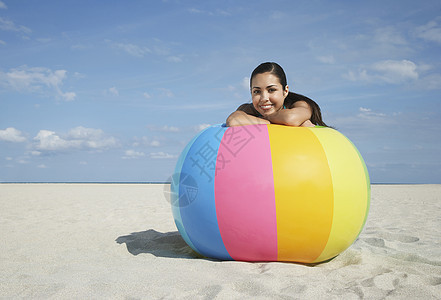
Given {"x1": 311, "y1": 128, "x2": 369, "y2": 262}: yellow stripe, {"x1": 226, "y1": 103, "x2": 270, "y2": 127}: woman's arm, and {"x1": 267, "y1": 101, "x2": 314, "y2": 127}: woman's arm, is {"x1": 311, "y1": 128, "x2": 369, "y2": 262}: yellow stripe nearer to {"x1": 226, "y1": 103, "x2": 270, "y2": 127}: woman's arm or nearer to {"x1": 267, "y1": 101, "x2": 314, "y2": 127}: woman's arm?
{"x1": 267, "y1": 101, "x2": 314, "y2": 127}: woman's arm

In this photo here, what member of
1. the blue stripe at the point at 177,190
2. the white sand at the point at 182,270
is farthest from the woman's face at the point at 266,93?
the white sand at the point at 182,270

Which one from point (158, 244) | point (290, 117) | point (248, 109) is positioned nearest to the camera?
point (290, 117)

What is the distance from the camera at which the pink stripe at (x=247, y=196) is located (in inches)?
125

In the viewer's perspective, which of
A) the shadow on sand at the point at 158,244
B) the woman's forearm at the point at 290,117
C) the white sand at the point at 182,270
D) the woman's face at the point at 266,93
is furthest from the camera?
the shadow on sand at the point at 158,244

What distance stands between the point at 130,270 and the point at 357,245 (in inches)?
111

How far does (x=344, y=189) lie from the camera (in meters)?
3.32

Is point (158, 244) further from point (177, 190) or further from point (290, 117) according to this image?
point (290, 117)

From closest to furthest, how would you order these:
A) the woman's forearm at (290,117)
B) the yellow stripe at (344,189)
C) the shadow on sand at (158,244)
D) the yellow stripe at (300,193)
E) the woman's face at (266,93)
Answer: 1. the yellow stripe at (300,193)
2. the yellow stripe at (344,189)
3. the woman's forearm at (290,117)
4. the woman's face at (266,93)
5. the shadow on sand at (158,244)

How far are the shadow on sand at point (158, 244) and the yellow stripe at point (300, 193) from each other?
1195 millimetres

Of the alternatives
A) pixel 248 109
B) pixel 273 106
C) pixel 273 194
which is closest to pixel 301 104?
pixel 273 106

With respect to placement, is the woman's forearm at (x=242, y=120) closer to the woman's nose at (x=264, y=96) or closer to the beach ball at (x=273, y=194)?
the beach ball at (x=273, y=194)

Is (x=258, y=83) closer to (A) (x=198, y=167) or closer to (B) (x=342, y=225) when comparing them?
(A) (x=198, y=167)

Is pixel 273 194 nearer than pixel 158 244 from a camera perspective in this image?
Yes

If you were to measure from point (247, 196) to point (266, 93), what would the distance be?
3.99ft
